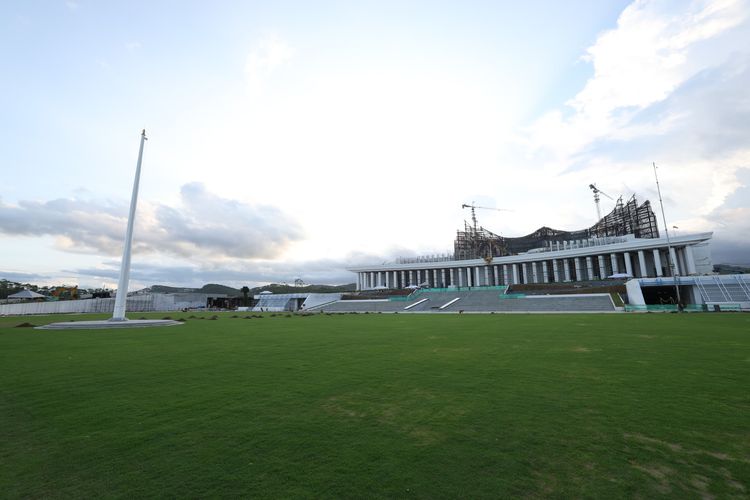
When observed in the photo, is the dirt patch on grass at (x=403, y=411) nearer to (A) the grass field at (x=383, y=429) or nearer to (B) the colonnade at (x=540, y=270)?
(A) the grass field at (x=383, y=429)

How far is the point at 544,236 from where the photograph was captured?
4333 inches

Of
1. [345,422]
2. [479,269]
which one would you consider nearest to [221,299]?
[479,269]

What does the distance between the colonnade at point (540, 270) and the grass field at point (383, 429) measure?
70093 mm

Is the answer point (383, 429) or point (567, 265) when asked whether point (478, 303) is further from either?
point (383, 429)

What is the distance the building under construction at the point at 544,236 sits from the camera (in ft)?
283

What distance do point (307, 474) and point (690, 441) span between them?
502cm

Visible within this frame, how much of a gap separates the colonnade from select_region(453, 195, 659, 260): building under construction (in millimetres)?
6310

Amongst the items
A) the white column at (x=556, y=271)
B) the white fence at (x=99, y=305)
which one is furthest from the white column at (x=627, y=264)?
the white fence at (x=99, y=305)

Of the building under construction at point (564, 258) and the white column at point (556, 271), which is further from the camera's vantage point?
the white column at point (556, 271)

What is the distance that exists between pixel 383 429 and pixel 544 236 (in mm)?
117215

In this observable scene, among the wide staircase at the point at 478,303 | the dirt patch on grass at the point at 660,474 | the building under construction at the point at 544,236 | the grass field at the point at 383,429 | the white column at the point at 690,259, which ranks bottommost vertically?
the dirt patch on grass at the point at 660,474

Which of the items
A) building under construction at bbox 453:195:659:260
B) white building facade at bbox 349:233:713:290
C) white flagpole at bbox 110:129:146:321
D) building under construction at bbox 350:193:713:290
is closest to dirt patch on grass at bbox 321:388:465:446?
white flagpole at bbox 110:129:146:321

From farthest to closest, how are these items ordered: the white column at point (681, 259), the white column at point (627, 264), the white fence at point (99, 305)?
the white column at point (627, 264), the white column at point (681, 259), the white fence at point (99, 305)

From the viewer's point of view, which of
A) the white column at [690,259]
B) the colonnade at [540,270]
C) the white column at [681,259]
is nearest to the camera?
the white column at [690,259]
